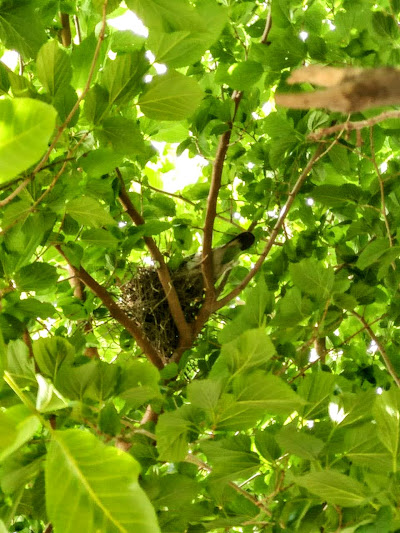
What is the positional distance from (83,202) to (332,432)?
0.58 metres

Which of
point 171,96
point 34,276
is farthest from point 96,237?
point 171,96

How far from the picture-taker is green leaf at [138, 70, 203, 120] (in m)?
0.88

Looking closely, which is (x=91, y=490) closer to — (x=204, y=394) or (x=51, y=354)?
(x=204, y=394)

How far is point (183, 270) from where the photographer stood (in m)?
2.08

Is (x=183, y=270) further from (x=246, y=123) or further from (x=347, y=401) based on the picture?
(x=347, y=401)

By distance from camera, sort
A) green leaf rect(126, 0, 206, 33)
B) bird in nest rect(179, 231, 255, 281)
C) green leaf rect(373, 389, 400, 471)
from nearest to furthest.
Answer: green leaf rect(126, 0, 206, 33) < green leaf rect(373, 389, 400, 471) < bird in nest rect(179, 231, 255, 281)

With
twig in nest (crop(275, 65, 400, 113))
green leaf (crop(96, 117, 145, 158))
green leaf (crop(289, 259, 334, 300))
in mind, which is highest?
green leaf (crop(96, 117, 145, 158))

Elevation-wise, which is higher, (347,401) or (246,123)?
(246,123)

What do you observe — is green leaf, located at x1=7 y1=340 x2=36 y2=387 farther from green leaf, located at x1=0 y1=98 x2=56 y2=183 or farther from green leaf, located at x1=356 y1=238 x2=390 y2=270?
green leaf, located at x1=356 y1=238 x2=390 y2=270

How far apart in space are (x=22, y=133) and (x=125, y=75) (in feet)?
1.66

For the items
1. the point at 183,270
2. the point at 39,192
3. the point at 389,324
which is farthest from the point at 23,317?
the point at 389,324

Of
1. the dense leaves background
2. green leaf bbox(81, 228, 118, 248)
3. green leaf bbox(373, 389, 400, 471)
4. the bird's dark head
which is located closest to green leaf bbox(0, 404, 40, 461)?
the dense leaves background

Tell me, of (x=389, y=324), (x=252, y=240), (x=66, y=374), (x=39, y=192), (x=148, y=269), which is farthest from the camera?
(x=148, y=269)

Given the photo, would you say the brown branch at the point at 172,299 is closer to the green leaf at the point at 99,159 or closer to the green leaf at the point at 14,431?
the green leaf at the point at 99,159
